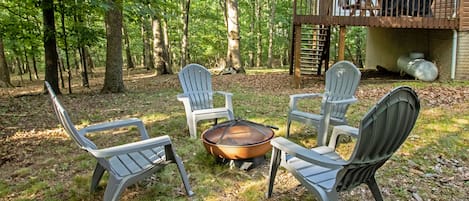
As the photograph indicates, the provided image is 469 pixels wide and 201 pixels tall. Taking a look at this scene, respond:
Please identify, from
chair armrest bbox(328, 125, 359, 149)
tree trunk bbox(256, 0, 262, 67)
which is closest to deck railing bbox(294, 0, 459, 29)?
chair armrest bbox(328, 125, 359, 149)

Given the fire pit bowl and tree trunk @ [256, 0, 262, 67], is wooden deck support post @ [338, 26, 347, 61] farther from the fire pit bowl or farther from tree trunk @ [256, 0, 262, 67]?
tree trunk @ [256, 0, 262, 67]

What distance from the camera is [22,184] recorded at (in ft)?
9.99

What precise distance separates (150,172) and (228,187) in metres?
0.75

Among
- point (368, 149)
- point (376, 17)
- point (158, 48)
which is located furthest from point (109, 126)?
point (158, 48)

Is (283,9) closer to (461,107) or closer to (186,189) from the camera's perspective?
(461,107)

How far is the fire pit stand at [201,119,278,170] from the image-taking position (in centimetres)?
311

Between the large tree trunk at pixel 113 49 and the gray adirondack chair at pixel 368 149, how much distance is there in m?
5.98

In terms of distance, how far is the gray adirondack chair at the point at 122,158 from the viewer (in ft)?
7.67

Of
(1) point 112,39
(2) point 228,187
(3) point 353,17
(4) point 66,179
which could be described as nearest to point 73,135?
(4) point 66,179

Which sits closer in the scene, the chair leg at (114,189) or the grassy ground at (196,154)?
the chair leg at (114,189)

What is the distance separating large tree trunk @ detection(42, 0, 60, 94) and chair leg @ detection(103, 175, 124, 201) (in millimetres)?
5882

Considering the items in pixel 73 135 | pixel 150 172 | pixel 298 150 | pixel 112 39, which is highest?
pixel 112 39

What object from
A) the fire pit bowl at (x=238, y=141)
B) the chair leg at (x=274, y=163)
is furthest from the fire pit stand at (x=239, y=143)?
the chair leg at (x=274, y=163)

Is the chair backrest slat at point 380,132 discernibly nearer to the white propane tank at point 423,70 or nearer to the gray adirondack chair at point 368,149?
the gray adirondack chair at point 368,149
